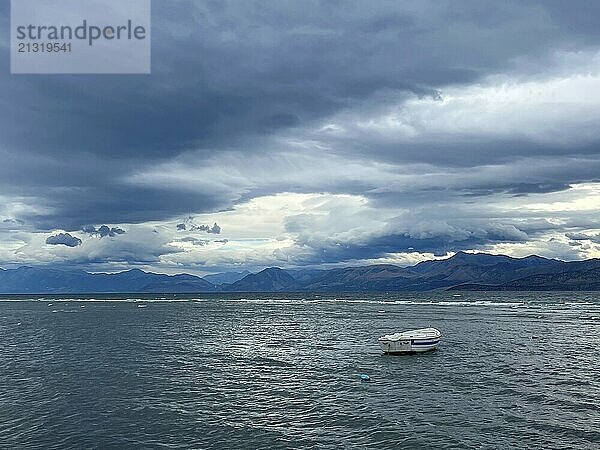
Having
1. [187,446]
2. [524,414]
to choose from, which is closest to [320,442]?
[187,446]

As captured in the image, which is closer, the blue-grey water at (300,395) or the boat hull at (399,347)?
the blue-grey water at (300,395)

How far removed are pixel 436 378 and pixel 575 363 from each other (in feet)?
82.4

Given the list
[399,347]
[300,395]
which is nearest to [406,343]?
[399,347]

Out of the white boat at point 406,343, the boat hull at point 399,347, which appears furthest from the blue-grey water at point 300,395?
the white boat at point 406,343

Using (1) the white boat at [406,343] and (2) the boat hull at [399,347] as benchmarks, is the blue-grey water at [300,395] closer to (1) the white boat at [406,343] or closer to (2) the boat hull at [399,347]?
(2) the boat hull at [399,347]

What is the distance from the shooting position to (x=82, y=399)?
5559cm

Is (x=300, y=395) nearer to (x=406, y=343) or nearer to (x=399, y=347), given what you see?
(x=399, y=347)

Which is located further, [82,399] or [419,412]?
[82,399]

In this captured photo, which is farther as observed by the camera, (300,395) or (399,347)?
(399,347)

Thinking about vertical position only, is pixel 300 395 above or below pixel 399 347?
below

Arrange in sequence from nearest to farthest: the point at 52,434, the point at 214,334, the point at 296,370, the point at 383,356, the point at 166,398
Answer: the point at 52,434 < the point at 166,398 < the point at 296,370 < the point at 383,356 < the point at 214,334

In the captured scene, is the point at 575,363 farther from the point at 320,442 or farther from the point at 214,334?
the point at 214,334

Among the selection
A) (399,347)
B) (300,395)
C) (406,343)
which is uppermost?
(406,343)

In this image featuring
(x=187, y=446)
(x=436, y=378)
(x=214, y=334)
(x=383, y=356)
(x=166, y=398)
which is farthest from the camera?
(x=214, y=334)
